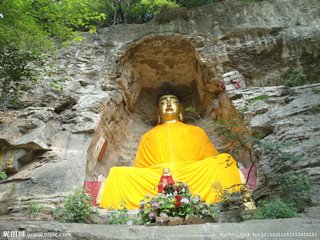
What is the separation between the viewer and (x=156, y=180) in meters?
7.33

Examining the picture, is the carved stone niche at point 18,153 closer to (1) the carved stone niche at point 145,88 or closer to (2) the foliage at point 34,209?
(1) the carved stone niche at point 145,88

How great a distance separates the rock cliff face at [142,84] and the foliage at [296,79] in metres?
0.39

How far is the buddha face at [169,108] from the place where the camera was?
33.2ft

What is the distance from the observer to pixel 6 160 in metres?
6.87

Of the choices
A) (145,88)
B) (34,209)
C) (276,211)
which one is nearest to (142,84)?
(145,88)

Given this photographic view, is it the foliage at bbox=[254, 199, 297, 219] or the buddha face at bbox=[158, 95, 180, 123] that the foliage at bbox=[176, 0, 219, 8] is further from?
the foliage at bbox=[254, 199, 297, 219]

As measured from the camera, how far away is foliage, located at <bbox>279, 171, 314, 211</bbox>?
4.31m

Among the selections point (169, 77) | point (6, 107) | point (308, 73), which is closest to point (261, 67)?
point (308, 73)

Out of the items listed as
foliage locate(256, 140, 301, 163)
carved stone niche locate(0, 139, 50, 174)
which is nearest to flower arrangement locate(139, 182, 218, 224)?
foliage locate(256, 140, 301, 163)

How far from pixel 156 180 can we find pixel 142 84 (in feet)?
13.5

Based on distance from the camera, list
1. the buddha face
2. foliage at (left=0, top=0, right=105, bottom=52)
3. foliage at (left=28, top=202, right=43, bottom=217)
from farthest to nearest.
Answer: the buddha face → foliage at (left=0, top=0, right=105, bottom=52) → foliage at (left=28, top=202, right=43, bottom=217)

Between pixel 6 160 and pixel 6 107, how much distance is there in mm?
1670

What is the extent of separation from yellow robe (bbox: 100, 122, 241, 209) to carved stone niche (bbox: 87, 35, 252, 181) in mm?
713

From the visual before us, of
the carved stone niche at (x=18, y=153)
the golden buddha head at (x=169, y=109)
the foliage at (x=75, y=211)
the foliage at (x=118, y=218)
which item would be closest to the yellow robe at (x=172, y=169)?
the golden buddha head at (x=169, y=109)
